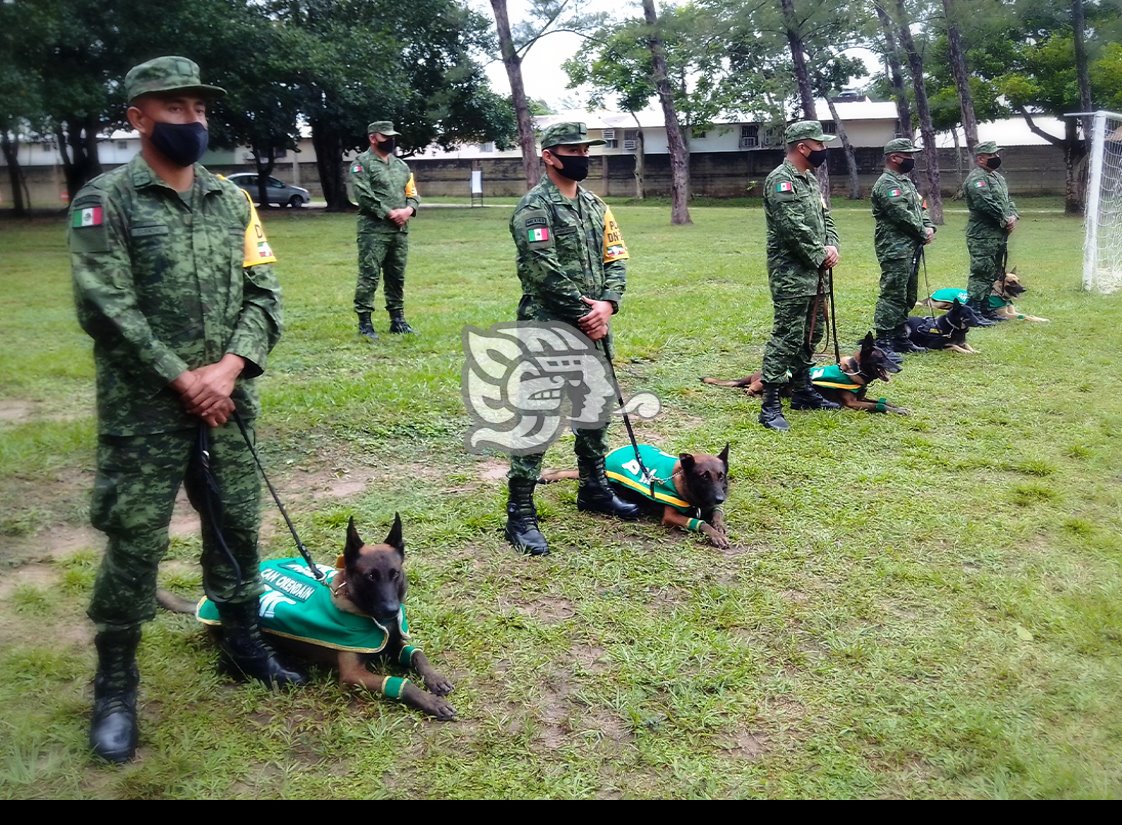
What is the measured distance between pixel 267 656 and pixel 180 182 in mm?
1832

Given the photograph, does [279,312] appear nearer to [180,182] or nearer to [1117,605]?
[180,182]

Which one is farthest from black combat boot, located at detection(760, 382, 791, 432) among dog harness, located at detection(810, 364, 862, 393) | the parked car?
the parked car

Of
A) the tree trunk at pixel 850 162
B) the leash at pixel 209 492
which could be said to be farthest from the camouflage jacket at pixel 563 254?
the tree trunk at pixel 850 162

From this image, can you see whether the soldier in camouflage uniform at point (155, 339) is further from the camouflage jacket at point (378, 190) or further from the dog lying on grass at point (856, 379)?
the camouflage jacket at point (378, 190)

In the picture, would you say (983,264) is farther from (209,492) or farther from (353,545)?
(209,492)

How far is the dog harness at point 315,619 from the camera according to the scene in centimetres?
337

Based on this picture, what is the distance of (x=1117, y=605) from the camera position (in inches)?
159

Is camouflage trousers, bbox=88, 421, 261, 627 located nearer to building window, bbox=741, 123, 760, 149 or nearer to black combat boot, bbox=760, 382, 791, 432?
black combat boot, bbox=760, 382, 791, 432

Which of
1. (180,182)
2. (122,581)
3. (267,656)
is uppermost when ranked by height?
(180,182)

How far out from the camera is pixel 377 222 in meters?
9.79

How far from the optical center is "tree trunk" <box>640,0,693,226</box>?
25062mm

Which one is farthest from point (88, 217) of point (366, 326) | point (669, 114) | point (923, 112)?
point (923, 112)

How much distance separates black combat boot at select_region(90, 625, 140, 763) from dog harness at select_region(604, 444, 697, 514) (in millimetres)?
2849
